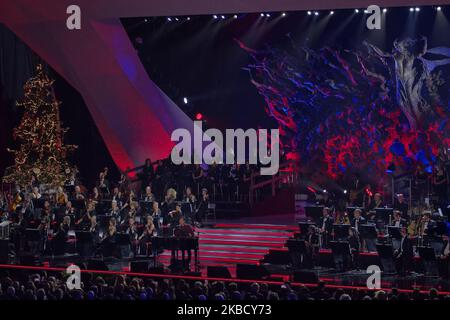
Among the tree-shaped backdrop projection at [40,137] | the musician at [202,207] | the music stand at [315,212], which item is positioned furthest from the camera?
the tree-shaped backdrop projection at [40,137]

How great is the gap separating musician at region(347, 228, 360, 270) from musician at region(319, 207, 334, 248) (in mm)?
709

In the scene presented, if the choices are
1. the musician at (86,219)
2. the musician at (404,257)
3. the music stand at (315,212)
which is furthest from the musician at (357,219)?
the musician at (86,219)

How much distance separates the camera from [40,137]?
1969 cm

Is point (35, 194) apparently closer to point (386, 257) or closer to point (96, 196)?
point (96, 196)

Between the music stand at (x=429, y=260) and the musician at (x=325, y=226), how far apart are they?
2379 mm

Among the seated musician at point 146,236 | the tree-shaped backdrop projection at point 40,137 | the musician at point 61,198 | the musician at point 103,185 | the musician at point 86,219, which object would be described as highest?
the tree-shaped backdrop projection at point 40,137

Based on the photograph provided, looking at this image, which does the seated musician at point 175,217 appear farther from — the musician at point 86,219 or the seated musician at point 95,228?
the musician at point 86,219

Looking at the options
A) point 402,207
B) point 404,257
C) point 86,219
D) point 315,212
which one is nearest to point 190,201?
point 86,219

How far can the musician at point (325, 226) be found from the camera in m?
14.7

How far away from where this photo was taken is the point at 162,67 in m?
21.1

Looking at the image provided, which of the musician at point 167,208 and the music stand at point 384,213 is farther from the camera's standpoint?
the musician at point 167,208

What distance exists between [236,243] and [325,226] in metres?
2.39
